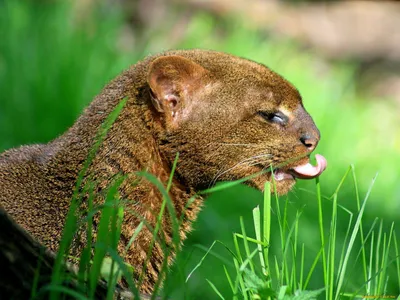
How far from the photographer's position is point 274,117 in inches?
133

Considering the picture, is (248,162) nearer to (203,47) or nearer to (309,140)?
(309,140)

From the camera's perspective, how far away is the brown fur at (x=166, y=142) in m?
3.08

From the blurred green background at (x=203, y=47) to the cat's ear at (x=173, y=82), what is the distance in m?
1.27

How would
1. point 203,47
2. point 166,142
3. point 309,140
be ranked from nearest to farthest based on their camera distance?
point 166,142
point 309,140
point 203,47

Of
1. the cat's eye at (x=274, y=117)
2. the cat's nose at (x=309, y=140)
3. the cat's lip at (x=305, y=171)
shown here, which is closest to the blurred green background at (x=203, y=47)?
the cat's lip at (x=305, y=171)

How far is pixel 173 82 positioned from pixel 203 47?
371 centimetres

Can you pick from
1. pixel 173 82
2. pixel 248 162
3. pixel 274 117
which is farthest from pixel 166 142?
pixel 274 117

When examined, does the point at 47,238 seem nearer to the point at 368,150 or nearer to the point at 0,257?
the point at 0,257

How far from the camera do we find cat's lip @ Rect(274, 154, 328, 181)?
3322 millimetres

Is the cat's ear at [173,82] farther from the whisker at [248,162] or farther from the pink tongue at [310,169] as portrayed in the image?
the pink tongue at [310,169]

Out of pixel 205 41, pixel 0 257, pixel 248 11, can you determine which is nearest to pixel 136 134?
pixel 0 257

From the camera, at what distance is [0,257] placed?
2.05m

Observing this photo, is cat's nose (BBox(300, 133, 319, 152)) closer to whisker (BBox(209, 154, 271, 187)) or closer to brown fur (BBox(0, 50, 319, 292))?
brown fur (BBox(0, 50, 319, 292))

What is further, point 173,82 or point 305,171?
point 305,171
